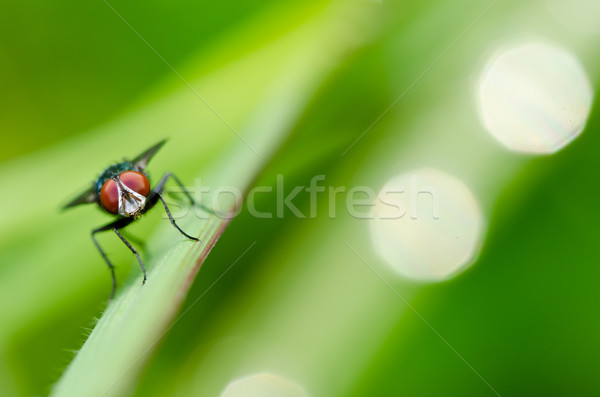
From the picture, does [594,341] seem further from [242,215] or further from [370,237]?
[242,215]

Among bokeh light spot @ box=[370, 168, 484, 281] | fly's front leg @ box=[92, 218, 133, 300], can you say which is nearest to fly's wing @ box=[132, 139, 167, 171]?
fly's front leg @ box=[92, 218, 133, 300]

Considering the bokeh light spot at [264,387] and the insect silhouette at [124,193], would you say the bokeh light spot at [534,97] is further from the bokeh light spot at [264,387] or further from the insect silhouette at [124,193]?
the insect silhouette at [124,193]

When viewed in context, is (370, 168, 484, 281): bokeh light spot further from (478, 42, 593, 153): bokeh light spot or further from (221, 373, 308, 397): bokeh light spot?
(221, 373, 308, 397): bokeh light spot

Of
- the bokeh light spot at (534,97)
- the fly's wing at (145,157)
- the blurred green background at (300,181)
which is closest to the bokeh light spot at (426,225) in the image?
the blurred green background at (300,181)

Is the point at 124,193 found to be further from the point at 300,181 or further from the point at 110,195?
the point at 300,181

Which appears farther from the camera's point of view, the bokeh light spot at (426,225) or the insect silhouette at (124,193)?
the insect silhouette at (124,193)

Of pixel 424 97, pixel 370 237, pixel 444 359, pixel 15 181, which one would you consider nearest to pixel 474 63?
pixel 424 97
